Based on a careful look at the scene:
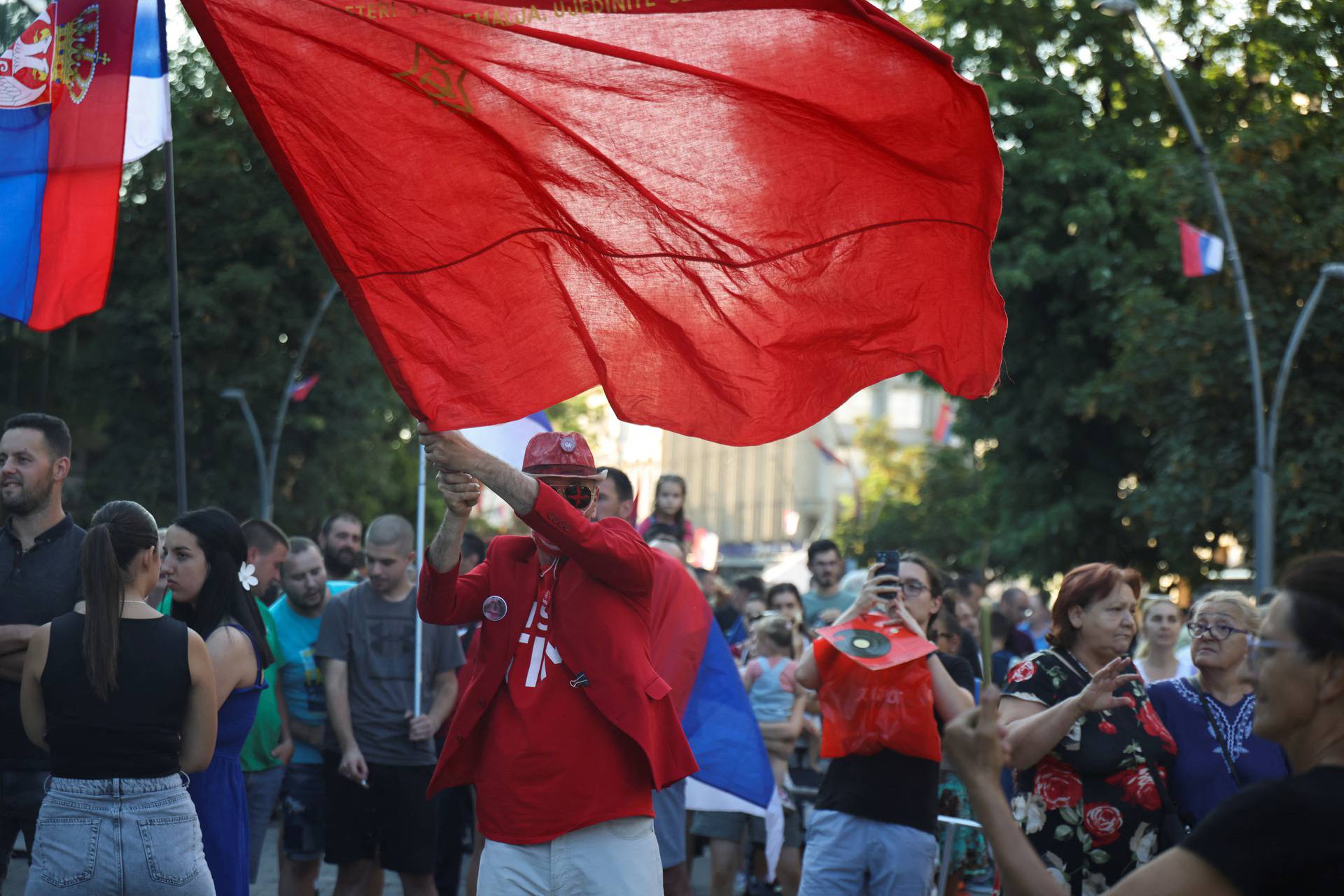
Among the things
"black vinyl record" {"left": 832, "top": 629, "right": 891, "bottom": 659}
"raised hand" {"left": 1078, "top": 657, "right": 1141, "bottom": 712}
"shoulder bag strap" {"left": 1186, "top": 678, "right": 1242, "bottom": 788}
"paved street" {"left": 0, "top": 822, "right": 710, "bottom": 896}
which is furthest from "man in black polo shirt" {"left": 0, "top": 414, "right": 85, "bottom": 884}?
"shoulder bag strap" {"left": 1186, "top": 678, "right": 1242, "bottom": 788}

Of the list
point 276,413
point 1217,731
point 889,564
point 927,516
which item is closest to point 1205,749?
point 1217,731

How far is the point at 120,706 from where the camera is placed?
4754 mm

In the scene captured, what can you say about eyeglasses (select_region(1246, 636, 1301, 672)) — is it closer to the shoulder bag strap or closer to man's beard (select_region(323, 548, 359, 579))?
the shoulder bag strap

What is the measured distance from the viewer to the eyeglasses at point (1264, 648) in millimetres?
3012

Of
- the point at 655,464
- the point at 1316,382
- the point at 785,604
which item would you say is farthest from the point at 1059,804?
the point at 655,464

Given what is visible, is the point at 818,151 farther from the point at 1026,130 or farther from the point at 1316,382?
the point at 1026,130

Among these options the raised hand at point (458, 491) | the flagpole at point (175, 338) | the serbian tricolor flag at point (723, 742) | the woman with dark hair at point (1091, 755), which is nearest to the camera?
the raised hand at point (458, 491)

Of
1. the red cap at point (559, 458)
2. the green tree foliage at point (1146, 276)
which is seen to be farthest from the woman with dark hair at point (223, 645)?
the green tree foliage at point (1146, 276)

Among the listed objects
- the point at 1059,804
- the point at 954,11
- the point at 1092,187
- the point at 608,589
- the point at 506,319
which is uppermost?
the point at 954,11

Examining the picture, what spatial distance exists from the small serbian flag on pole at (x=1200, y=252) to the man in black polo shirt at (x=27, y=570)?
1705 centimetres

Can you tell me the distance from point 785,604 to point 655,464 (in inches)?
2945

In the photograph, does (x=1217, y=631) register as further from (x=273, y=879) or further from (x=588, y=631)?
(x=273, y=879)

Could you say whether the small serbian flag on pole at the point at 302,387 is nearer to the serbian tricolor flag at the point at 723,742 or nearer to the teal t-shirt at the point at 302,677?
the teal t-shirt at the point at 302,677

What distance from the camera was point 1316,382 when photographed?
2348 cm
